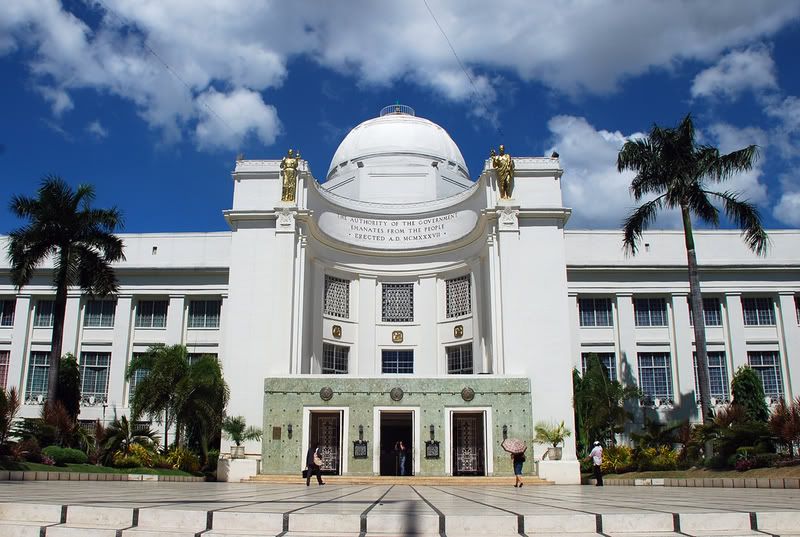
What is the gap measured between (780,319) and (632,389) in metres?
12.5

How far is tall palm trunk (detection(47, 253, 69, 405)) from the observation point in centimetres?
2636

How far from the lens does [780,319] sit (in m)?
37.8

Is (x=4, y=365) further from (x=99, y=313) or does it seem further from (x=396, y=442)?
(x=396, y=442)

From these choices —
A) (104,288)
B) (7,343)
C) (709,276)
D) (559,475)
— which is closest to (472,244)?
(559,475)

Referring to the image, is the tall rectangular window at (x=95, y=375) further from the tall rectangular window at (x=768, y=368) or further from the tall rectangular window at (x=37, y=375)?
the tall rectangular window at (x=768, y=368)

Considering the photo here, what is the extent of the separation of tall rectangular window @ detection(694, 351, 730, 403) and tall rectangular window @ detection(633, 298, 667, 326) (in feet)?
8.62

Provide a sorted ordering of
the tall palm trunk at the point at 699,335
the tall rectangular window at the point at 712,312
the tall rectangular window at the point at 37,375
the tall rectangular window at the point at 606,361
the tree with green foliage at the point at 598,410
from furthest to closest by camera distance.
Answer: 1. the tall rectangular window at the point at 712,312
2. the tall rectangular window at the point at 37,375
3. the tall rectangular window at the point at 606,361
4. the tree with green foliage at the point at 598,410
5. the tall palm trunk at the point at 699,335

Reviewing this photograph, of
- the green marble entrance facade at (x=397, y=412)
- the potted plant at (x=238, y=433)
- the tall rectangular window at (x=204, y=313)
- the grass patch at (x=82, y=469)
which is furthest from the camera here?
the tall rectangular window at (x=204, y=313)

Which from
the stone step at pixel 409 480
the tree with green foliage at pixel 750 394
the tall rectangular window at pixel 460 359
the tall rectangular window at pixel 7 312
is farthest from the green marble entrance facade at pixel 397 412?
the tall rectangular window at pixel 7 312

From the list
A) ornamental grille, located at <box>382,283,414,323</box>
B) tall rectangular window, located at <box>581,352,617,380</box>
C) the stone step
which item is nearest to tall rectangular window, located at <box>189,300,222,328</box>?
ornamental grille, located at <box>382,283,414,323</box>

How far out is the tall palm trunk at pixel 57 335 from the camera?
2636 centimetres

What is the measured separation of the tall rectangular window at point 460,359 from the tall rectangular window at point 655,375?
1004cm

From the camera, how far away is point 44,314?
39.3 m

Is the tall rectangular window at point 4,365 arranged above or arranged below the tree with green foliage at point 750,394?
above
